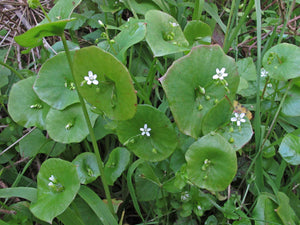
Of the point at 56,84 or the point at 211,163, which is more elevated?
the point at 56,84

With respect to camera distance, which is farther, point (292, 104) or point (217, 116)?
point (292, 104)

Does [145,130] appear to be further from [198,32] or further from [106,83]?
[198,32]

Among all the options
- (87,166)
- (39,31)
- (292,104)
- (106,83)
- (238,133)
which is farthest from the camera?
(292,104)

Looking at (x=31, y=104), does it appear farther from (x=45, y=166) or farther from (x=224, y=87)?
(x=224, y=87)

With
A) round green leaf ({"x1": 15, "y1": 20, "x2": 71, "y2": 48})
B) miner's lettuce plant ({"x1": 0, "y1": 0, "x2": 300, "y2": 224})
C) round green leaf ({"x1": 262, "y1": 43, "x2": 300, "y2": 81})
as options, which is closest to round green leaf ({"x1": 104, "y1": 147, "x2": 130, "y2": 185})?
miner's lettuce plant ({"x1": 0, "y1": 0, "x2": 300, "y2": 224})

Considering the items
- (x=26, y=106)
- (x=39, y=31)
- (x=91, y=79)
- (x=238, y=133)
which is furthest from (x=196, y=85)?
(x=26, y=106)

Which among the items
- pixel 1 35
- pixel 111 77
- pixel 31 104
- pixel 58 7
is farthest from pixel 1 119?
pixel 111 77

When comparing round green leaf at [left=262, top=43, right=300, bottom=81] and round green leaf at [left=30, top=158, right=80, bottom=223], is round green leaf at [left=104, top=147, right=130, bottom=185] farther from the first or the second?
round green leaf at [left=262, top=43, right=300, bottom=81]


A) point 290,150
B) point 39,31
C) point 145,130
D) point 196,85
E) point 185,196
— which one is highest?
point 39,31
